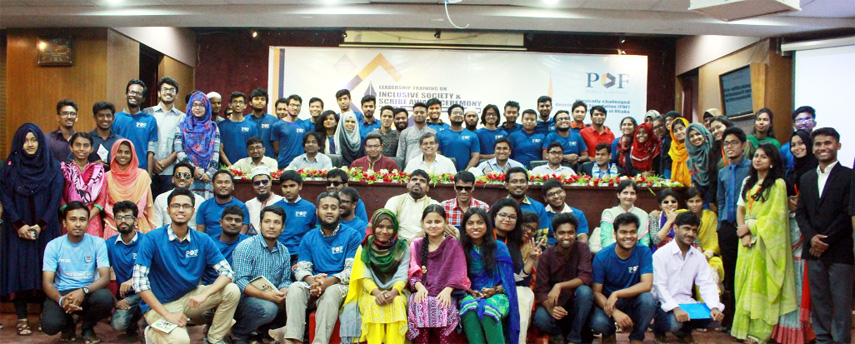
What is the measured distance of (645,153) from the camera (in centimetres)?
728

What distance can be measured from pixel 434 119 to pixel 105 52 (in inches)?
178

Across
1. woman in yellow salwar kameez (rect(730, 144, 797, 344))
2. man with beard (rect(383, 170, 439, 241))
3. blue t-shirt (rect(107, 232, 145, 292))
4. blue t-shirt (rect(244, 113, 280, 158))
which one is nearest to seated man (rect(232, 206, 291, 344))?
blue t-shirt (rect(107, 232, 145, 292))

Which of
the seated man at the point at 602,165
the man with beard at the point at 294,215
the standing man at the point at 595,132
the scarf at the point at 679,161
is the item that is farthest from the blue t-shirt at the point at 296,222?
the standing man at the point at 595,132

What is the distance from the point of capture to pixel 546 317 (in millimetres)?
4758

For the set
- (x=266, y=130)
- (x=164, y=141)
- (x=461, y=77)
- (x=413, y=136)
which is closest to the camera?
(x=164, y=141)

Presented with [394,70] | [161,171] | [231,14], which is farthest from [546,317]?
[394,70]

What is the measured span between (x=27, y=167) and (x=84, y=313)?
4.36 ft

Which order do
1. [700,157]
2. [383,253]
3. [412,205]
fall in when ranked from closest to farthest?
[383,253] → [412,205] → [700,157]

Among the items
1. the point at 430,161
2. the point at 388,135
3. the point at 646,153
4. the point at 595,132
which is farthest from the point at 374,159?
the point at 646,153

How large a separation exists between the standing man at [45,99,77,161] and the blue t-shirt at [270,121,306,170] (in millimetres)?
2207

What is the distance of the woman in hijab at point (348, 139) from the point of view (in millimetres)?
7496

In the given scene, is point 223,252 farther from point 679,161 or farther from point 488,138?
point 679,161

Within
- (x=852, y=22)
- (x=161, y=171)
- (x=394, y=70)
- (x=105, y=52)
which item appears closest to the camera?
(x=161, y=171)

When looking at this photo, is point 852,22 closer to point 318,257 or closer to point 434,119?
point 434,119
